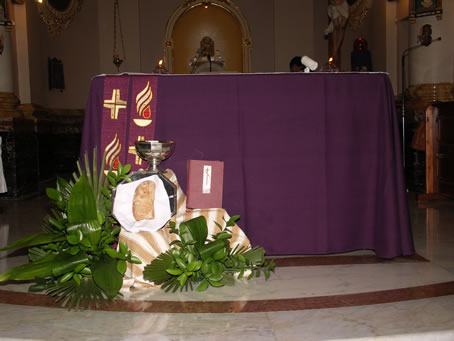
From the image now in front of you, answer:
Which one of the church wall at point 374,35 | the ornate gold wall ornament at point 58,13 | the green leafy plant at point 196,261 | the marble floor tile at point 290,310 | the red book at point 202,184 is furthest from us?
the ornate gold wall ornament at point 58,13

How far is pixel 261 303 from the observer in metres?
2.22

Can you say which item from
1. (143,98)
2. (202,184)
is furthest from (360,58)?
(202,184)

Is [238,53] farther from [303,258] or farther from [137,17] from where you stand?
[303,258]

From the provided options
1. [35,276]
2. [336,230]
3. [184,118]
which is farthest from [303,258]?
[35,276]

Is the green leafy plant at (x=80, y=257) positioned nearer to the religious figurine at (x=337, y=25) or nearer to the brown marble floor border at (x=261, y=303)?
the brown marble floor border at (x=261, y=303)

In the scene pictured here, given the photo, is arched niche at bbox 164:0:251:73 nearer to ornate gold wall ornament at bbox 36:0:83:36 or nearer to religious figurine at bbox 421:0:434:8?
ornate gold wall ornament at bbox 36:0:83:36

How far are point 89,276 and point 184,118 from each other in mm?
1028

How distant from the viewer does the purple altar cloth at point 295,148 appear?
2830 mm

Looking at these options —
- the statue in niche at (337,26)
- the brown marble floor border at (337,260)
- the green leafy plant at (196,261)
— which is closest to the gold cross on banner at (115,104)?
the green leafy plant at (196,261)

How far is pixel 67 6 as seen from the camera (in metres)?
9.56

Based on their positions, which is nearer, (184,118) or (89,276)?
(89,276)

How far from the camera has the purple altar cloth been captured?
283 cm

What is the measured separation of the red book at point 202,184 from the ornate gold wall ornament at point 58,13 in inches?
298

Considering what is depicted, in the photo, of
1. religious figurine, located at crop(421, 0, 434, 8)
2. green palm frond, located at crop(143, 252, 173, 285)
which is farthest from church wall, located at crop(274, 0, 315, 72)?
green palm frond, located at crop(143, 252, 173, 285)
